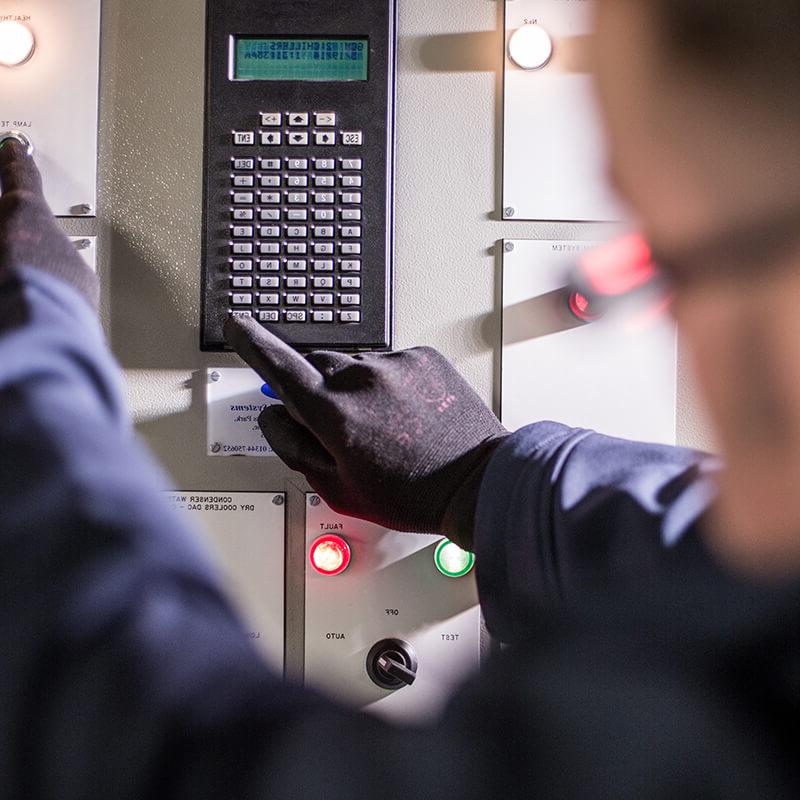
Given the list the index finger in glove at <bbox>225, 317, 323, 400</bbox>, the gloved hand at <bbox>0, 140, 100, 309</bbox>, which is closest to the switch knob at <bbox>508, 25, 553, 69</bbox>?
the index finger in glove at <bbox>225, 317, 323, 400</bbox>

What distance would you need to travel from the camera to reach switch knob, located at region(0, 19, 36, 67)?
84 cm

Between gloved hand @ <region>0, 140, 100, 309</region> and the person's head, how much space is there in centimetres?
41

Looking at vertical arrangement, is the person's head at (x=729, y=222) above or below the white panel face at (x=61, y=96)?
below

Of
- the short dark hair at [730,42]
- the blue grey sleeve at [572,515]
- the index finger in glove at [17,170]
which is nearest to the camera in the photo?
the short dark hair at [730,42]

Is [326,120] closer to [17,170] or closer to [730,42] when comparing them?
[17,170]

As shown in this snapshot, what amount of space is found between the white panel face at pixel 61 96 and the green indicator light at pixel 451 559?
50 cm

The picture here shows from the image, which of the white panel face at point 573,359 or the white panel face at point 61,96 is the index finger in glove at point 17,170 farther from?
the white panel face at point 573,359

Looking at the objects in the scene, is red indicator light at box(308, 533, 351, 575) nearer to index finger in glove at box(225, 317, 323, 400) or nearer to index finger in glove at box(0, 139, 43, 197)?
index finger in glove at box(225, 317, 323, 400)

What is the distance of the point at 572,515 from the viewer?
690 millimetres

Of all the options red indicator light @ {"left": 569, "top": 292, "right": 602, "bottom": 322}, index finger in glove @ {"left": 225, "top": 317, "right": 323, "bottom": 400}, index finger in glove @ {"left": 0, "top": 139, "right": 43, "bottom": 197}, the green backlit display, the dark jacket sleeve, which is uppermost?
the green backlit display

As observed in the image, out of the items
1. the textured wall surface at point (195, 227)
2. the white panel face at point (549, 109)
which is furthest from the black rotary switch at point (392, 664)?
the white panel face at point (549, 109)

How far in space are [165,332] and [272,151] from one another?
217mm

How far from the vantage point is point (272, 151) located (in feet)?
2.75

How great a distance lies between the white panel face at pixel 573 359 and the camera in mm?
A: 838
